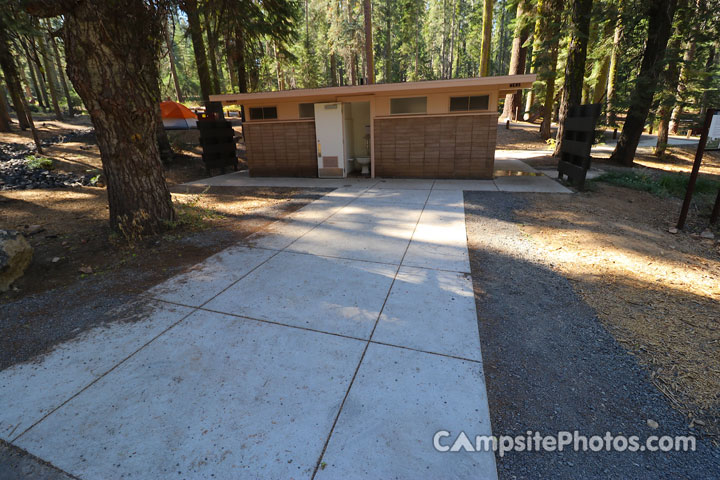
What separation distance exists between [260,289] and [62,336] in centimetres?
184

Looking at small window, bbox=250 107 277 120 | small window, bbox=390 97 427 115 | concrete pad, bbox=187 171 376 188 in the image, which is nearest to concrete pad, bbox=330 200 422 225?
concrete pad, bbox=187 171 376 188

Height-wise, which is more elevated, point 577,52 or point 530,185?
point 577,52

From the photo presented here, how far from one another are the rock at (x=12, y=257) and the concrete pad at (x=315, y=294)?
8.34 ft

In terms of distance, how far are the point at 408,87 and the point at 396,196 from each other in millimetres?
3398

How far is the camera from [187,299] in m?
3.67

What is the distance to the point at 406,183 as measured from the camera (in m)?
10.3

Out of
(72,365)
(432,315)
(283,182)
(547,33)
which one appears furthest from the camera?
(547,33)

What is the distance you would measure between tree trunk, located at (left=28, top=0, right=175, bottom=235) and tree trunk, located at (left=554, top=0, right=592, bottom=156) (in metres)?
12.5

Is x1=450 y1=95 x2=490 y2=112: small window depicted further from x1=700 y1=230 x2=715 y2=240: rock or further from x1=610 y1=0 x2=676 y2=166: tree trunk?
x1=700 y1=230 x2=715 y2=240: rock

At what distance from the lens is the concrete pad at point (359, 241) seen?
4910mm

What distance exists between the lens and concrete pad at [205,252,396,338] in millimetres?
3291

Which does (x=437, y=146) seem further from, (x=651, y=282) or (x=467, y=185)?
(x=651, y=282)

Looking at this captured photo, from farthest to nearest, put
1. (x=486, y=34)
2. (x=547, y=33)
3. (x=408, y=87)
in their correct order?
(x=486, y=34)
(x=547, y=33)
(x=408, y=87)

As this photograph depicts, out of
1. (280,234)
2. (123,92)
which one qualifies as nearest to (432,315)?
(280,234)
